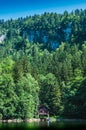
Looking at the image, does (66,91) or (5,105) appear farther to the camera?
(66,91)

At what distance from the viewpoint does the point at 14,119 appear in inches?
4178

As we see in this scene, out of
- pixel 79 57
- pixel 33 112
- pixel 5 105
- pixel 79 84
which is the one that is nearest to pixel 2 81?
pixel 5 105

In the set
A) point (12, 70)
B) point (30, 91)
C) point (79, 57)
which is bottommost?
point (30, 91)

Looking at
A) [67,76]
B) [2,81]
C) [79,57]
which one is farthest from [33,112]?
[79,57]

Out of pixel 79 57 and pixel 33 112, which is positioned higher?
pixel 79 57

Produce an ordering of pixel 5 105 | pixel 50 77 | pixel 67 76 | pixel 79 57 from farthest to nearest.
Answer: pixel 79 57 < pixel 67 76 < pixel 50 77 < pixel 5 105

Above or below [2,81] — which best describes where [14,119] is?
below

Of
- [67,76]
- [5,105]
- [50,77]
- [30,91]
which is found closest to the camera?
[5,105]

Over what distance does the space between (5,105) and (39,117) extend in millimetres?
17581

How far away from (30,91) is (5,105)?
31.5 ft

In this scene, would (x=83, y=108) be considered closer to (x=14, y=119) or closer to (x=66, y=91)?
(x=66, y=91)

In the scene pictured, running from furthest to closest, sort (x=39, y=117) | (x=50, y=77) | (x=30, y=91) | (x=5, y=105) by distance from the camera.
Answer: (x=50, y=77)
(x=39, y=117)
(x=30, y=91)
(x=5, y=105)

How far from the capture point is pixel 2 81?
106688mm

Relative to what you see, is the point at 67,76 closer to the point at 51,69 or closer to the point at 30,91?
the point at 51,69
